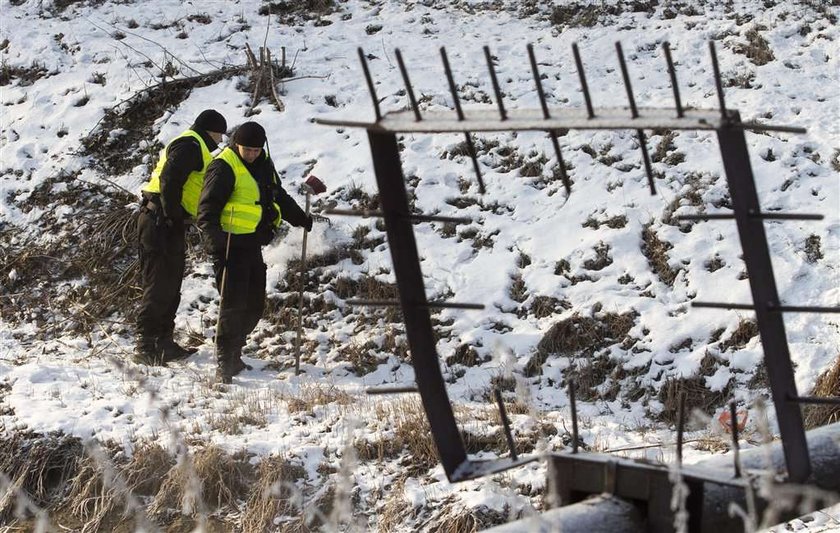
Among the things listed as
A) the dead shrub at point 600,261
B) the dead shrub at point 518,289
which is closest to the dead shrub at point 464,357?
the dead shrub at point 518,289

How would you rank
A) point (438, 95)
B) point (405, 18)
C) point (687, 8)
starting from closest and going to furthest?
1. point (438, 95)
2. point (687, 8)
3. point (405, 18)

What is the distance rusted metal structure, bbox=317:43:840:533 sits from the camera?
2088 mm

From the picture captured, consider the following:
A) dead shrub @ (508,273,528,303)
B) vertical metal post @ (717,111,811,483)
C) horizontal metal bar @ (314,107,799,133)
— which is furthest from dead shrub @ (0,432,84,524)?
vertical metal post @ (717,111,811,483)

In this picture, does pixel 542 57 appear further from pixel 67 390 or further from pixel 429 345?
pixel 429 345

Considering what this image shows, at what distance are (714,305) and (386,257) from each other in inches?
255

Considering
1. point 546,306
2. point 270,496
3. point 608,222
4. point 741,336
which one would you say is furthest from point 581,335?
point 270,496

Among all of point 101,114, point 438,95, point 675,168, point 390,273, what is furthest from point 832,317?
point 101,114

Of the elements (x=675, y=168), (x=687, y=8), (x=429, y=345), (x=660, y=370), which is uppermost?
(x=429, y=345)

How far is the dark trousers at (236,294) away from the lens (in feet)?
24.6

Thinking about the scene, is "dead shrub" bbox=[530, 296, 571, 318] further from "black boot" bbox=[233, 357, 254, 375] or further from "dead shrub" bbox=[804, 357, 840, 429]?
"black boot" bbox=[233, 357, 254, 375]

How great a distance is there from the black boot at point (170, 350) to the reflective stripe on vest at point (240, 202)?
4.02 feet

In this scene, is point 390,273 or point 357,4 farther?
point 357,4

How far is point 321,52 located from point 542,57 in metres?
2.68

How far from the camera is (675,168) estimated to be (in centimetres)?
910
